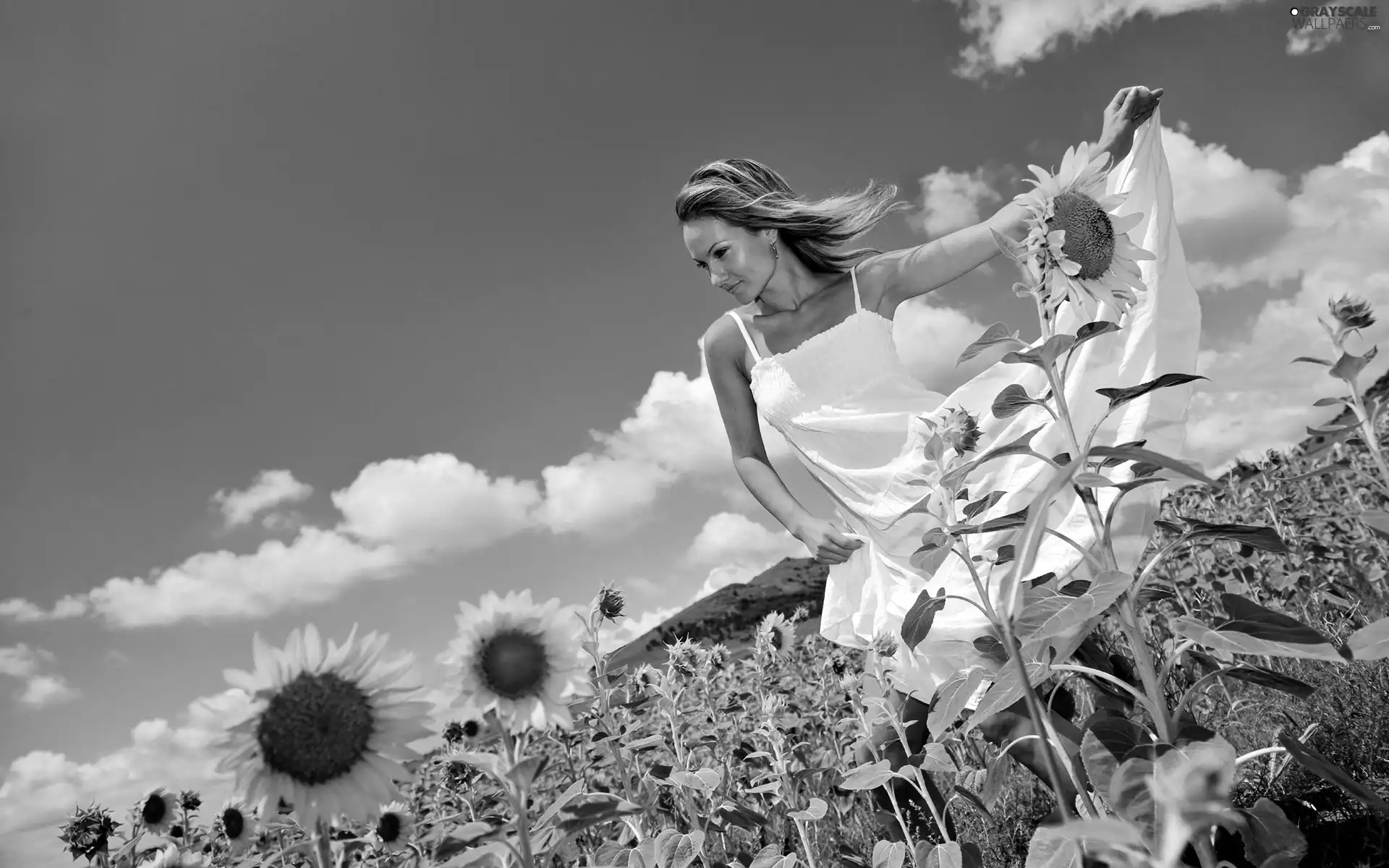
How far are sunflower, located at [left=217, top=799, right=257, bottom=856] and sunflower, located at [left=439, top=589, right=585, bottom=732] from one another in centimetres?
189

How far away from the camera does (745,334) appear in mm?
3777

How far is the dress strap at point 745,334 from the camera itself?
373cm

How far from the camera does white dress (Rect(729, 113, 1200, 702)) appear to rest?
222 centimetres

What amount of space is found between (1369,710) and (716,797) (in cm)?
249

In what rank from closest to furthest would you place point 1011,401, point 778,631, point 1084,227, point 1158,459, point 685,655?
point 1158,459, point 1011,401, point 1084,227, point 685,655, point 778,631

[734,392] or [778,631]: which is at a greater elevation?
[734,392]

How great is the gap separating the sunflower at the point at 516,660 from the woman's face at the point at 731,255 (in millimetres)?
2343

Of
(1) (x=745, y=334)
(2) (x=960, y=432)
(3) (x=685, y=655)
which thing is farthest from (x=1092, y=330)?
(3) (x=685, y=655)

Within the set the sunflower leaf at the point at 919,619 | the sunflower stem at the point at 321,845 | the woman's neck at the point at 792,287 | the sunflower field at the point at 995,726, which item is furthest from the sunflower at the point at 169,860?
the woman's neck at the point at 792,287

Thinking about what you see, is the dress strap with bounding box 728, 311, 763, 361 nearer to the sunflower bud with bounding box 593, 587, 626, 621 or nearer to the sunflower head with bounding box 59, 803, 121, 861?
the sunflower bud with bounding box 593, 587, 626, 621

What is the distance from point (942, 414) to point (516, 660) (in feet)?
5.46

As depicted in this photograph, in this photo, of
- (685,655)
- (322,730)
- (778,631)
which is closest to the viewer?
(322,730)

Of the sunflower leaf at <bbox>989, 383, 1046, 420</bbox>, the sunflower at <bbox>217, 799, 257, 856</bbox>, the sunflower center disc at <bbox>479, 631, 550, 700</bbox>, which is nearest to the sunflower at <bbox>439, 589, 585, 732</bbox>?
the sunflower center disc at <bbox>479, 631, 550, 700</bbox>

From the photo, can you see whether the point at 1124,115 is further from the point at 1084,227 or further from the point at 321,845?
the point at 321,845
